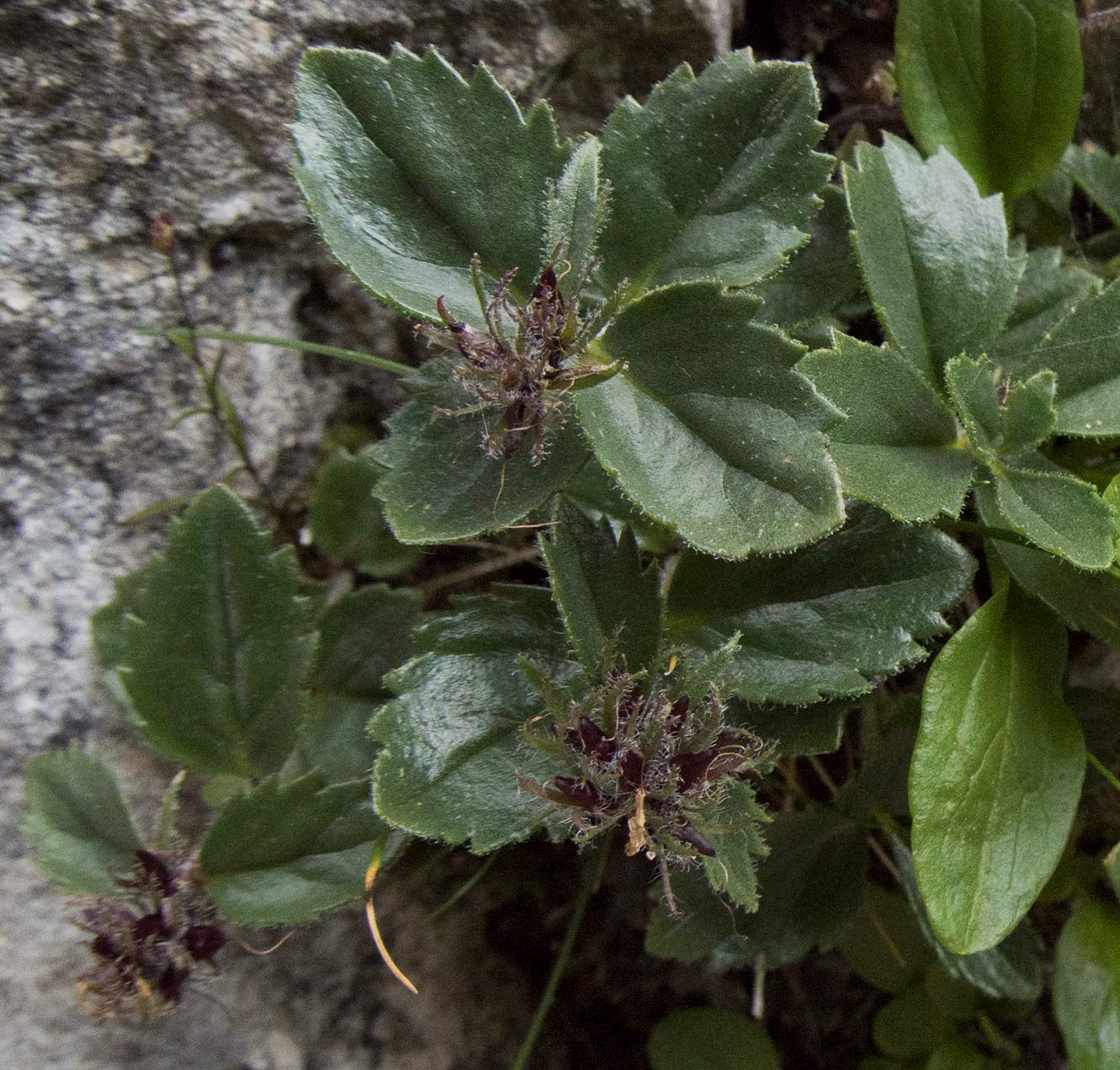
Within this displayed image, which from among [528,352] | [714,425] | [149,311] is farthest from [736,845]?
[149,311]

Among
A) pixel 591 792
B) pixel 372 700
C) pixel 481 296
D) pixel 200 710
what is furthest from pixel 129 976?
pixel 481 296

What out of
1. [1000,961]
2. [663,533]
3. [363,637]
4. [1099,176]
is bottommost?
[1000,961]

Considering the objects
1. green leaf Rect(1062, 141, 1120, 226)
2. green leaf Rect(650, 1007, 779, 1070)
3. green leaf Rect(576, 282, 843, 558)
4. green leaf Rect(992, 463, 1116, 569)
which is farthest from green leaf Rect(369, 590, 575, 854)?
green leaf Rect(1062, 141, 1120, 226)

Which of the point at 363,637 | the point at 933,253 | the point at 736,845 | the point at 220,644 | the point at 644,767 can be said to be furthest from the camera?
the point at 363,637

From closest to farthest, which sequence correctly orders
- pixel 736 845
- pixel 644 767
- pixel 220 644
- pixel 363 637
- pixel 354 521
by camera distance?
1. pixel 644 767
2. pixel 736 845
3. pixel 220 644
4. pixel 363 637
5. pixel 354 521

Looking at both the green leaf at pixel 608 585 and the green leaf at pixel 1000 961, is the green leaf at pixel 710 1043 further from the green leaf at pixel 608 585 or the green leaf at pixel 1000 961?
the green leaf at pixel 608 585

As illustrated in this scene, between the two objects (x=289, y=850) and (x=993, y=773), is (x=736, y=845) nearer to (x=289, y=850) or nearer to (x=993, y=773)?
(x=993, y=773)

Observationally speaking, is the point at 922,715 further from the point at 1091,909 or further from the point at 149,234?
the point at 149,234

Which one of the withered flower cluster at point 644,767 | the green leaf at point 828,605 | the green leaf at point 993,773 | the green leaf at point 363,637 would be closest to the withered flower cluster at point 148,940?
the green leaf at point 363,637
